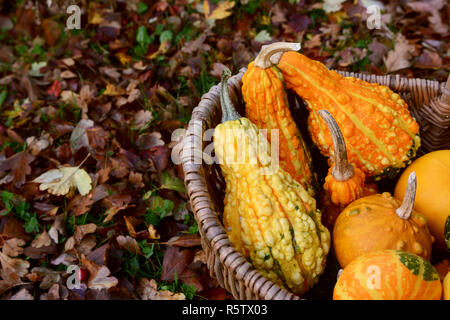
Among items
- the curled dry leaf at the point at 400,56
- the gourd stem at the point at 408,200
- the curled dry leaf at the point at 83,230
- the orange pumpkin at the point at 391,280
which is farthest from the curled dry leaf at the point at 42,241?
the curled dry leaf at the point at 400,56

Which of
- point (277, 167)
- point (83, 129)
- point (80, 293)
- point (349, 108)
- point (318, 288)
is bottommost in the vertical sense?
point (80, 293)

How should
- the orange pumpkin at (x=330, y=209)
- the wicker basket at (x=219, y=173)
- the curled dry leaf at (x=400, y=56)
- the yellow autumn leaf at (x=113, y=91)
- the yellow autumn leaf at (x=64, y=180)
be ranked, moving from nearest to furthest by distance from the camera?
the wicker basket at (x=219, y=173) < the orange pumpkin at (x=330, y=209) < the yellow autumn leaf at (x=64, y=180) < the curled dry leaf at (x=400, y=56) < the yellow autumn leaf at (x=113, y=91)

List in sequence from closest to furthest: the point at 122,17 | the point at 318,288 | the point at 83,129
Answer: the point at 318,288 → the point at 83,129 → the point at 122,17

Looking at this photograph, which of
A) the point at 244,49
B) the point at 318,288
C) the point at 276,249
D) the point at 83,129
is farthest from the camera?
the point at 244,49

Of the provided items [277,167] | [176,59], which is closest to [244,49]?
[176,59]

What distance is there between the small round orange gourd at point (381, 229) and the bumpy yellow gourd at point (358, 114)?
20 centimetres

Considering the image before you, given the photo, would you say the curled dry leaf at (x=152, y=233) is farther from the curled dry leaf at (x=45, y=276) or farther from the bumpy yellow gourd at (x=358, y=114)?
the bumpy yellow gourd at (x=358, y=114)

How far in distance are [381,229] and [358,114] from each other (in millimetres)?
428

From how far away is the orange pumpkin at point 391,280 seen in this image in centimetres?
117

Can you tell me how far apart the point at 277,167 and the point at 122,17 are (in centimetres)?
204

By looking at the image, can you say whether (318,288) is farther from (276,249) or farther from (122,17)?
(122,17)

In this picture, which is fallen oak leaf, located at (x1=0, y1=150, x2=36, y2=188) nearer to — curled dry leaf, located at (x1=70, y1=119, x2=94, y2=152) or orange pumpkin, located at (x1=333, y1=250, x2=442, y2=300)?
curled dry leaf, located at (x1=70, y1=119, x2=94, y2=152)

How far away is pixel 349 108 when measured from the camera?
5.28 feet

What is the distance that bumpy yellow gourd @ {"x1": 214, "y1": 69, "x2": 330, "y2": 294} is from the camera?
138cm
